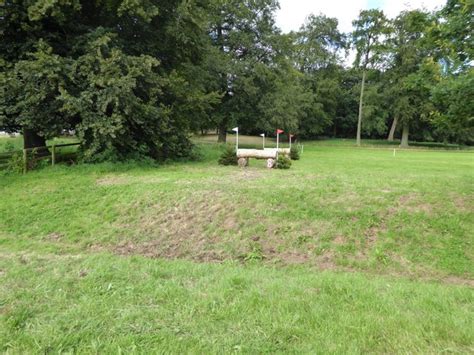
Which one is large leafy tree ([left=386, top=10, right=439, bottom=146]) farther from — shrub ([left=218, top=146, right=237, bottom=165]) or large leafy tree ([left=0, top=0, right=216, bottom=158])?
large leafy tree ([left=0, top=0, right=216, bottom=158])

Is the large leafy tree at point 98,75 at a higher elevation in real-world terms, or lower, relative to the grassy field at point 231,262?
higher

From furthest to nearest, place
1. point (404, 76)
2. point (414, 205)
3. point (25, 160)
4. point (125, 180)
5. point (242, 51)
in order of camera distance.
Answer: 1. point (404, 76)
2. point (242, 51)
3. point (25, 160)
4. point (125, 180)
5. point (414, 205)

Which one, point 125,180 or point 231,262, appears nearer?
point 231,262

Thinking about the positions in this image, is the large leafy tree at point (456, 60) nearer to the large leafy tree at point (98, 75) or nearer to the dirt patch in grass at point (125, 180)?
the dirt patch in grass at point (125, 180)

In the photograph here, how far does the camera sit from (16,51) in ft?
38.0

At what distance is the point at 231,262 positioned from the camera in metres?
5.56

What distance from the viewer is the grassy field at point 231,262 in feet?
9.18

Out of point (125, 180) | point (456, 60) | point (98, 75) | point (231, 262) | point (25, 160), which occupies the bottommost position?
point (231, 262)

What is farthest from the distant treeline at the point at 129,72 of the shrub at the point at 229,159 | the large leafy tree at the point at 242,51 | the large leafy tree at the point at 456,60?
the large leafy tree at the point at 242,51

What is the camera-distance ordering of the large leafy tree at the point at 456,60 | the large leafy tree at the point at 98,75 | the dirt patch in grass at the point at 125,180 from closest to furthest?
the large leafy tree at the point at 456,60, the dirt patch in grass at the point at 125,180, the large leafy tree at the point at 98,75

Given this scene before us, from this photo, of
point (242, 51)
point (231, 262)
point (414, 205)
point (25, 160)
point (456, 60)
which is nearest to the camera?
point (231, 262)

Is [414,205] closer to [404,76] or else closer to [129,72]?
[129,72]

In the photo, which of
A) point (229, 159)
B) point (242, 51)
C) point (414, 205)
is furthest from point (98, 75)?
point (242, 51)

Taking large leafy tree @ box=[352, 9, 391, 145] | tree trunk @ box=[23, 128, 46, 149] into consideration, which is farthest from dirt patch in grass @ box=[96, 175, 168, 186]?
large leafy tree @ box=[352, 9, 391, 145]
